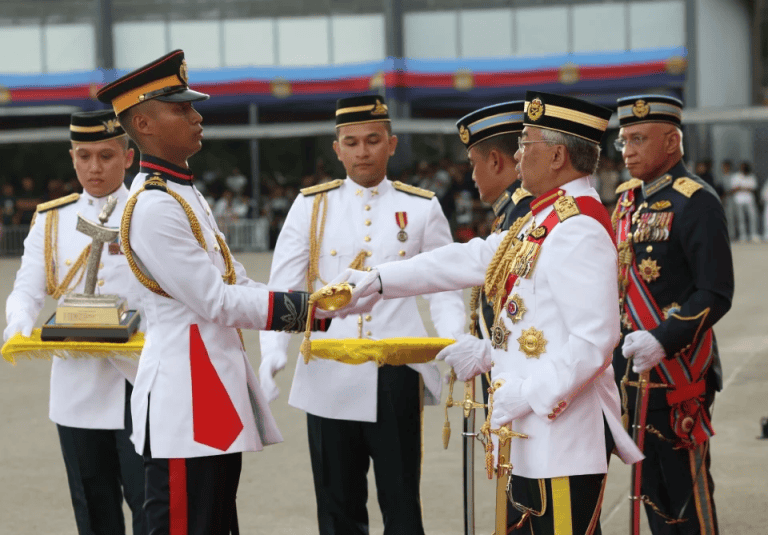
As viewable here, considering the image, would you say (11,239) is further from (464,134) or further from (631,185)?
(464,134)

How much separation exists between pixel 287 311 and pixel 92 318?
110 centimetres

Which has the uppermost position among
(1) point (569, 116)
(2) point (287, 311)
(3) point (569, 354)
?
(1) point (569, 116)

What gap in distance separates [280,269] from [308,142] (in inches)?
793

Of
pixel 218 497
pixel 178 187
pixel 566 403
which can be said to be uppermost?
pixel 178 187

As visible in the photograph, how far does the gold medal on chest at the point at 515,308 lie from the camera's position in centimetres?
337

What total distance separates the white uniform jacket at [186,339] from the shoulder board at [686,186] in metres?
1.87

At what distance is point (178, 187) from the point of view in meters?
3.78

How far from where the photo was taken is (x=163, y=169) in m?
3.77

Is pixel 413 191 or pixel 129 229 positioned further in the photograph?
pixel 413 191

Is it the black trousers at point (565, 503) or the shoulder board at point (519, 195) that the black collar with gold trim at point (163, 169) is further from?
the black trousers at point (565, 503)

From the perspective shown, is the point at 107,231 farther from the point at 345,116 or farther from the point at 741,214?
the point at 741,214

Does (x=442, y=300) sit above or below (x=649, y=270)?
below

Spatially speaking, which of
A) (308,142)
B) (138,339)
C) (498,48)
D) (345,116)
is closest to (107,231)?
(138,339)

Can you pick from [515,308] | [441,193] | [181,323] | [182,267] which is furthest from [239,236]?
[515,308]
